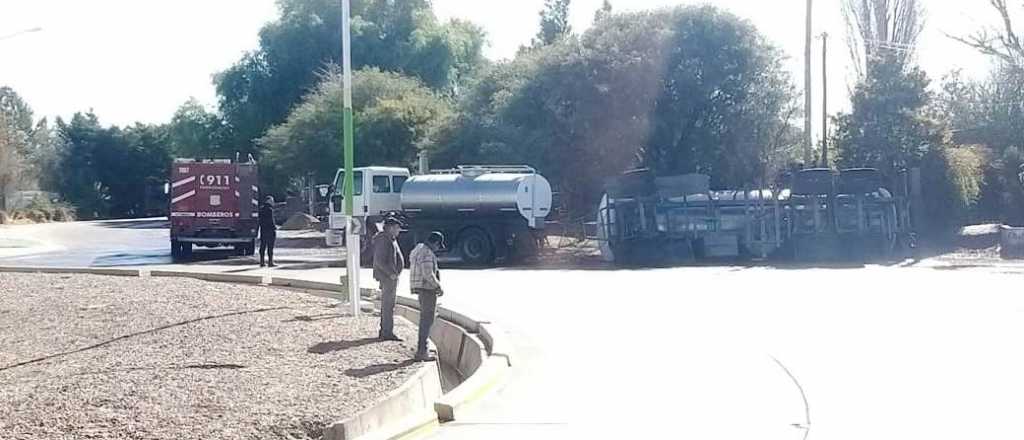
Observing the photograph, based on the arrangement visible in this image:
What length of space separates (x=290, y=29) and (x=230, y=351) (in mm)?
60761

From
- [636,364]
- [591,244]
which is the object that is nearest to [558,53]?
[591,244]

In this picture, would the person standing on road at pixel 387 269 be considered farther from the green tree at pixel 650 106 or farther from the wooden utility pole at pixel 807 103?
the wooden utility pole at pixel 807 103

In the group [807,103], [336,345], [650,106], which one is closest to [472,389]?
[336,345]

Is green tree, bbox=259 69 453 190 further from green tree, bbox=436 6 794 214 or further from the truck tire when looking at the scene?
the truck tire

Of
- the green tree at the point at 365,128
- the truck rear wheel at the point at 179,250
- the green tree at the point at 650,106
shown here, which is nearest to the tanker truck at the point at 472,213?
the truck rear wheel at the point at 179,250

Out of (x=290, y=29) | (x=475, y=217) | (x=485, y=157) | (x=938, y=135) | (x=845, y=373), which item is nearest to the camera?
(x=845, y=373)

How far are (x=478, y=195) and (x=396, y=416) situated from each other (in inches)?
948

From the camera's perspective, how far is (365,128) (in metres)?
51.4

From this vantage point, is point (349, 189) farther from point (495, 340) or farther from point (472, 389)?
point (472, 389)

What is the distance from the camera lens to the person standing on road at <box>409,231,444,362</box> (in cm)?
1343

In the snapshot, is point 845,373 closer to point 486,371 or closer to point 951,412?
point 951,412

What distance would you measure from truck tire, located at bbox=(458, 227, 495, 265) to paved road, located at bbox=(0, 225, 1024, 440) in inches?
349

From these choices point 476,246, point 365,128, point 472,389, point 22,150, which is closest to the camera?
point 472,389

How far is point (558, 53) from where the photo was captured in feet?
141
